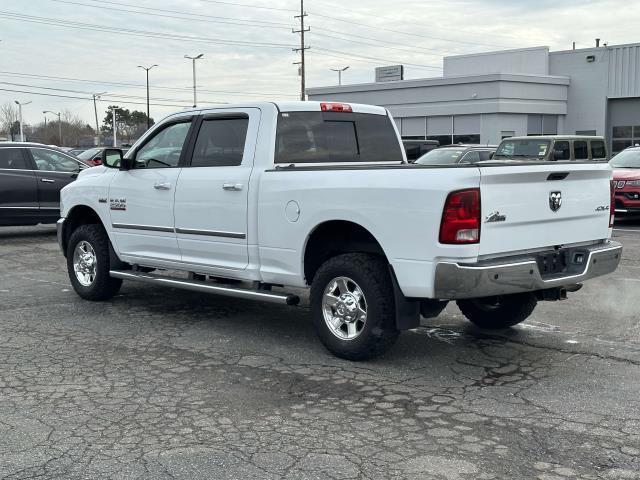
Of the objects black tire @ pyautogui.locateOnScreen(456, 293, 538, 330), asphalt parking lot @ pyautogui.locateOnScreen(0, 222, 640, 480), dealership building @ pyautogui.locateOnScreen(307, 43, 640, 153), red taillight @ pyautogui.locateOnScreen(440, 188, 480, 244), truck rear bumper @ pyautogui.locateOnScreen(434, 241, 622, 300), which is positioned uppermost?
dealership building @ pyautogui.locateOnScreen(307, 43, 640, 153)

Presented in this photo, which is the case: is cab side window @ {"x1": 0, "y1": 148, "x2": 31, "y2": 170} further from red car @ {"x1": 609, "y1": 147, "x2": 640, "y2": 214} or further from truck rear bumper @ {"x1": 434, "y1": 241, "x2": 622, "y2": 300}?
red car @ {"x1": 609, "y1": 147, "x2": 640, "y2": 214}

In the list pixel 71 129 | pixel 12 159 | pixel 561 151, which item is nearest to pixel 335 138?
pixel 12 159

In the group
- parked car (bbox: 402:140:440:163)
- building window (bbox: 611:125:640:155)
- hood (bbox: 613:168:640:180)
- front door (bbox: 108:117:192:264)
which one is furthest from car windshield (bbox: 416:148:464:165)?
building window (bbox: 611:125:640:155)

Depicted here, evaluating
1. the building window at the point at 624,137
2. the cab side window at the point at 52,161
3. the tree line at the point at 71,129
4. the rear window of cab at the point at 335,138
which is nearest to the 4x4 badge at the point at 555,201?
the rear window of cab at the point at 335,138

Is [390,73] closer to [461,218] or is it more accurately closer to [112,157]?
[112,157]

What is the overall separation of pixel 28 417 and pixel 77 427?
1.30ft

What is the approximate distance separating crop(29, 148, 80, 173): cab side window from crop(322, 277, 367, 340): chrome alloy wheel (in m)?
10.3

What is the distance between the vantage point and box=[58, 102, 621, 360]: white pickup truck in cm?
536

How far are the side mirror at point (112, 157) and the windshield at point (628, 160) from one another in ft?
40.7

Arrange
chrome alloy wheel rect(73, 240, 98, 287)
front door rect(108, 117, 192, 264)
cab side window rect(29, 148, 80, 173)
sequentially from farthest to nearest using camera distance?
1. cab side window rect(29, 148, 80, 173)
2. chrome alloy wheel rect(73, 240, 98, 287)
3. front door rect(108, 117, 192, 264)

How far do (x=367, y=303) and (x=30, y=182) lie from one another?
10448 millimetres

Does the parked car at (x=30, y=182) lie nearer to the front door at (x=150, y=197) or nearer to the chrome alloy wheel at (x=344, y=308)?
the front door at (x=150, y=197)

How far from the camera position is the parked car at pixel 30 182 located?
46.6ft

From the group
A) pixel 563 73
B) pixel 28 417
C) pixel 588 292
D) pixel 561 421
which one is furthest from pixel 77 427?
pixel 563 73
